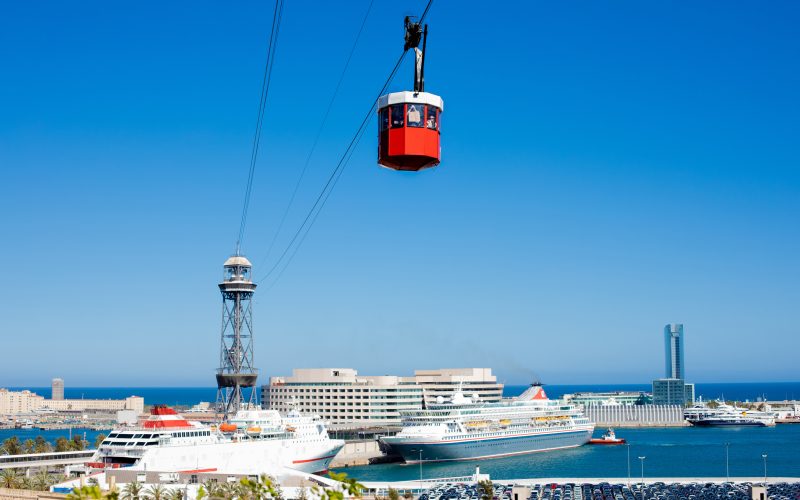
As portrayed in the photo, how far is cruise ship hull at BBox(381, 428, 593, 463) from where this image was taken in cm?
6969

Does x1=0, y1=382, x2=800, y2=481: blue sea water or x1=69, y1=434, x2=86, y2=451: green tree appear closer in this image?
x1=0, y1=382, x2=800, y2=481: blue sea water

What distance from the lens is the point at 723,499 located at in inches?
1560

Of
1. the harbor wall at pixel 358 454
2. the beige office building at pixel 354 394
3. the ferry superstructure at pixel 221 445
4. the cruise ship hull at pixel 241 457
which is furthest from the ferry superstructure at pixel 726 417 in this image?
the ferry superstructure at pixel 221 445

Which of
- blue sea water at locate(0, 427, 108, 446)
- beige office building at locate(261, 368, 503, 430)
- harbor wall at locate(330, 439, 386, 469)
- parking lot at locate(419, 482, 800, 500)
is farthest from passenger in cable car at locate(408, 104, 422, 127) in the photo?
blue sea water at locate(0, 427, 108, 446)

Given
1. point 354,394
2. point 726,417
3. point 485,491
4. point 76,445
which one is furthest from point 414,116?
point 726,417

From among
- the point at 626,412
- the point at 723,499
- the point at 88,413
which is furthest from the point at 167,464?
the point at 88,413

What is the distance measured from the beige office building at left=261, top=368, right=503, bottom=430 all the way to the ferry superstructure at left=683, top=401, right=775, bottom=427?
33685 millimetres

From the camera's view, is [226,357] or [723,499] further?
[226,357]

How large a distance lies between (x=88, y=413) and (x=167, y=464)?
98846 millimetres

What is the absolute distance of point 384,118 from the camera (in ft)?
45.4

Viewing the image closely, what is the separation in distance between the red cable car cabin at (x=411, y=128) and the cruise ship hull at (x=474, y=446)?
5651 centimetres

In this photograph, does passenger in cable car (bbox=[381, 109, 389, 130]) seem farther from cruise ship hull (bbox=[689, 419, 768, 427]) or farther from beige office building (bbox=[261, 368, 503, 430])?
cruise ship hull (bbox=[689, 419, 768, 427])

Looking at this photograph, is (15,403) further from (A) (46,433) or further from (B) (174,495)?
(B) (174,495)

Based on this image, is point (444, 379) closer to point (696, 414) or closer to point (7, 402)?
point (696, 414)
